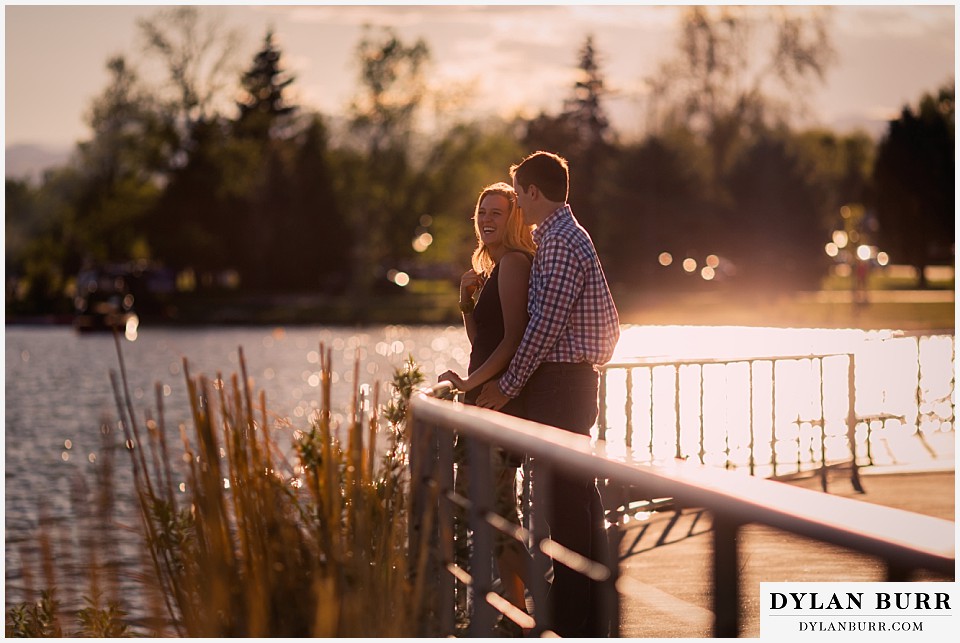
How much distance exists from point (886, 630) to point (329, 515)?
1.68m

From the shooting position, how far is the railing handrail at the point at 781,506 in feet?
6.09

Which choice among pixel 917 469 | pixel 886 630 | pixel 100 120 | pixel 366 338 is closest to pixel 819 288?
pixel 366 338

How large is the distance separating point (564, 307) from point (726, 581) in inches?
124

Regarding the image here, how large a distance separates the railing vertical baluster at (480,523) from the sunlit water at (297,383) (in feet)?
1.56

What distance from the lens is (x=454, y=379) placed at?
559 cm

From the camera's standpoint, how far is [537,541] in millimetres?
3580

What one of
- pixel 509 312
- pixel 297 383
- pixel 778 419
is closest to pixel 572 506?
pixel 509 312

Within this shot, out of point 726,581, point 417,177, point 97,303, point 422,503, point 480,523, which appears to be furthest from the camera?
point 417,177

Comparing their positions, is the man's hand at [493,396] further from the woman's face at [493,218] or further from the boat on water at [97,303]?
the boat on water at [97,303]

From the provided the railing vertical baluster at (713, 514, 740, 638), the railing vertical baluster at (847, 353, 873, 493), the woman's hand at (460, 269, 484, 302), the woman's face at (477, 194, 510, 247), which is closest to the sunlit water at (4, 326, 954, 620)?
the railing vertical baluster at (847, 353, 873, 493)

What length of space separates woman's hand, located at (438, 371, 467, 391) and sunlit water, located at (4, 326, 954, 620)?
375mm

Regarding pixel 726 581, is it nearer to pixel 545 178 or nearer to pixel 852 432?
pixel 545 178

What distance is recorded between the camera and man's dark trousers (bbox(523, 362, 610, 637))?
380 centimetres

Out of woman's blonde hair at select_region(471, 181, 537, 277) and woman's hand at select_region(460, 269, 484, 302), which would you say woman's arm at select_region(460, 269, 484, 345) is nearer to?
woman's hand at select_region(460, 269, 484, 302)
